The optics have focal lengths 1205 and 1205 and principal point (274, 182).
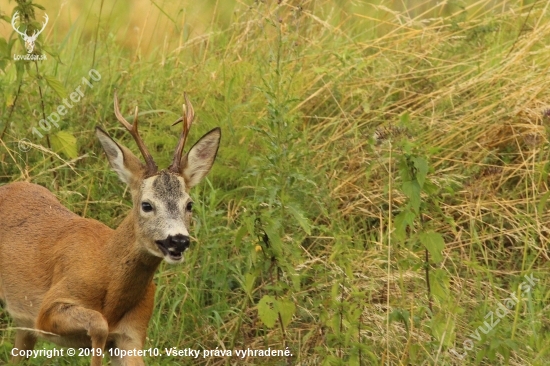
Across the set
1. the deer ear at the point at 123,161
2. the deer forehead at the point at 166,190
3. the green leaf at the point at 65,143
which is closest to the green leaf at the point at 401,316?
the deer forehead at the point at 166,190

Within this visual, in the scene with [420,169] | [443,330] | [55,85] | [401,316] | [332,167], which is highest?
[55,85]

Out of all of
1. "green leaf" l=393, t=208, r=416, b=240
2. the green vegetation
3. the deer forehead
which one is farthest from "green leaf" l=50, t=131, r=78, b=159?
"green leaf" l=393, t=208, r=416, b=240

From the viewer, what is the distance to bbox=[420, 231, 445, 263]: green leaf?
5.67 metres

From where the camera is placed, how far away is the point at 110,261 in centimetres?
593

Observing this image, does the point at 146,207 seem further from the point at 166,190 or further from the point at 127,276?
the point at 127,276

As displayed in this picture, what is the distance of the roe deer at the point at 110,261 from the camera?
573 centimetres

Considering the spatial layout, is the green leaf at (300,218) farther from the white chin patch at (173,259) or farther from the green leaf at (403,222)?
the white chin patch at (173,259)

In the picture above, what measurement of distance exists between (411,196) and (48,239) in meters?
2.00

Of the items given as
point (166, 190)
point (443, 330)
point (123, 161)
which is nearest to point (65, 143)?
point (123, 161)

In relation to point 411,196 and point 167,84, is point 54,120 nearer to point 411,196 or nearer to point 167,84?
point 167,84

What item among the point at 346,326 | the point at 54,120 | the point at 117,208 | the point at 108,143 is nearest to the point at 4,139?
the point at 54,120

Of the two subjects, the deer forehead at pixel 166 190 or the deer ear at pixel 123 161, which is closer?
the deer forehead at pixel 166 190

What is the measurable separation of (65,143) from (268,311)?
82.2 inches

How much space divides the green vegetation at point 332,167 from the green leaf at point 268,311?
0.01 metres
